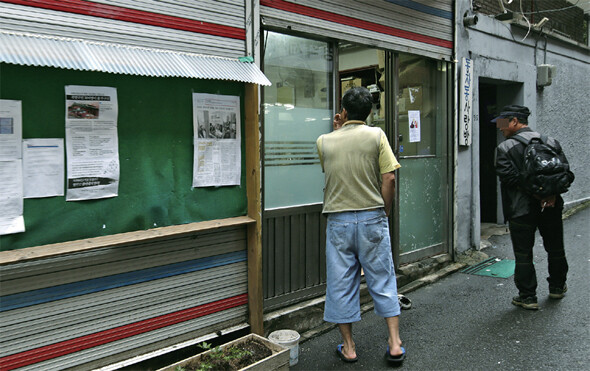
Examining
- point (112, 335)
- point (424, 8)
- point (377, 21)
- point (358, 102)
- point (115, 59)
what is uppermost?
point (424, 8)

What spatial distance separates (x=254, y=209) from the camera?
400 cm

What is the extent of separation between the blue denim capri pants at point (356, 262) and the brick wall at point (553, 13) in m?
5.16

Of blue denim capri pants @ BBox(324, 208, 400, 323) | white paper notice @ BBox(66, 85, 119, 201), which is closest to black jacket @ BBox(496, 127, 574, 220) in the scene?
blue denim capri pants @ BBox(324, 208, 400, 323)

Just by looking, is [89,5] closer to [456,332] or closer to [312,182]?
[312,182]

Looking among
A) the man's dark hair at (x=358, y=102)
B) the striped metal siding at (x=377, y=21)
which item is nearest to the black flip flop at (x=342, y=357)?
the man's dark hair at (x=358, y=102)

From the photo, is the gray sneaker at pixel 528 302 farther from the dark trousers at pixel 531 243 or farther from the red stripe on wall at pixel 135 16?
the red stripe on wall at pixel 135 16

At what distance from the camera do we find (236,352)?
339 cm

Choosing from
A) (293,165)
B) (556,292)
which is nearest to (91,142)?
(293,165)

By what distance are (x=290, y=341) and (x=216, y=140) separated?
1.69 metres

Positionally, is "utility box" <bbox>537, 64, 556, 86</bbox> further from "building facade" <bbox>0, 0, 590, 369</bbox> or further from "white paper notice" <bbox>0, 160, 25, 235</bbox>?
"white paper notice" <bbox>0, 160, 25, 235</bbox>

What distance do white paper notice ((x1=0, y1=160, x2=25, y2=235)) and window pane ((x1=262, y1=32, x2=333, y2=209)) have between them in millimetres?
2005

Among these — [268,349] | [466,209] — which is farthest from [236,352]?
[466,209]

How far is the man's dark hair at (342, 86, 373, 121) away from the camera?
3.59 metres

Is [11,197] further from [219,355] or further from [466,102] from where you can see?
[466,102]
